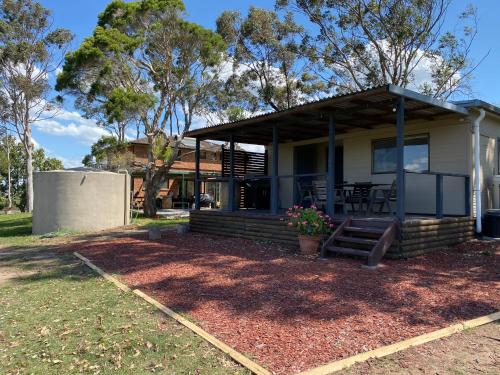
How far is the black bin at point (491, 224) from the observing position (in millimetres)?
9383

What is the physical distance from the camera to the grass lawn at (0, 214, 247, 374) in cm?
336

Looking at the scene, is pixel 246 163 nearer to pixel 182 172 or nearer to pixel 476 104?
pixel 476 104

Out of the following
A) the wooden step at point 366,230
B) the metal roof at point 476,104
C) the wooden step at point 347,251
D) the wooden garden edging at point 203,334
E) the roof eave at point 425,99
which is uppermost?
the metal roof at point 476,104

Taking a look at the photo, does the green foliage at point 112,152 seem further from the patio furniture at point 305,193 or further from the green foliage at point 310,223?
the green foliage at point 310,223

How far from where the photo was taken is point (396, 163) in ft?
32.9

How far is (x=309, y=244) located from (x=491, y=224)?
4.44 m

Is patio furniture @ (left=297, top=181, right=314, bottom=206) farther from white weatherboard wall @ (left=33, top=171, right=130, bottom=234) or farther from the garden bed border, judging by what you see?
white weatherboard wall @ (left=33, top=171, right=130, bottom=234)

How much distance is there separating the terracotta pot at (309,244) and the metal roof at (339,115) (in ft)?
8.32

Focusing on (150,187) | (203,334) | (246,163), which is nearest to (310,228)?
(203,334)

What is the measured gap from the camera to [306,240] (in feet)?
26.4

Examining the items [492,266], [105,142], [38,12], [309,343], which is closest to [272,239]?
[492,266]

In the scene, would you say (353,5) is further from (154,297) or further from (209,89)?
(154,297)

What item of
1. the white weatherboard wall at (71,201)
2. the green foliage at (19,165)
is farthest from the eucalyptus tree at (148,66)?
the green foliage at (19,165)

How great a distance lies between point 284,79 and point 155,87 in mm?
6933
